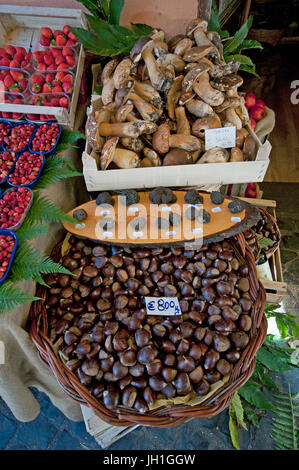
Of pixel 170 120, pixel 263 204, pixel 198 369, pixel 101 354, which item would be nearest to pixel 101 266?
pixel 101 354

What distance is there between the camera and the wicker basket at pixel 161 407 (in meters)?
1.22

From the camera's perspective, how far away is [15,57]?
2.41 meters

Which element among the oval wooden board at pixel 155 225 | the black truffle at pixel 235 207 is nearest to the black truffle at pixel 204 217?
the oval wooden board at pixel 155 225

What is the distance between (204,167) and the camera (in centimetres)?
181

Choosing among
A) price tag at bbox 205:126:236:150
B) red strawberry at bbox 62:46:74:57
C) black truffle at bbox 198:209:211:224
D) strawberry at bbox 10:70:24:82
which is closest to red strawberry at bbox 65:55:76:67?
red strawberry at bbox 62:46:74:57

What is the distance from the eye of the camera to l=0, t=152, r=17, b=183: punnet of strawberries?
6.09ft

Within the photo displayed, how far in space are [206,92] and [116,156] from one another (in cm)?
66

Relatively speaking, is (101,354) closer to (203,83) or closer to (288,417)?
(288,417)

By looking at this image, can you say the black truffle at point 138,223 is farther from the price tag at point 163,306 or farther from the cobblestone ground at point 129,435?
the cobblestone ground at point 129,435

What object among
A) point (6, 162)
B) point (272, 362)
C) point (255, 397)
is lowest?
point (255, 397)

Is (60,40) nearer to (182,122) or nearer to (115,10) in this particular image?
(115,10)

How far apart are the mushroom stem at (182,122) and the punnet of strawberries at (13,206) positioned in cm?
96

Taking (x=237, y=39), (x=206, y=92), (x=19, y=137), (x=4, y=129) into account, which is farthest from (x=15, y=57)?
(x=237, y=39)

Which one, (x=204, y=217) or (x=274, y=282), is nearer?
(x=204, y=217)
